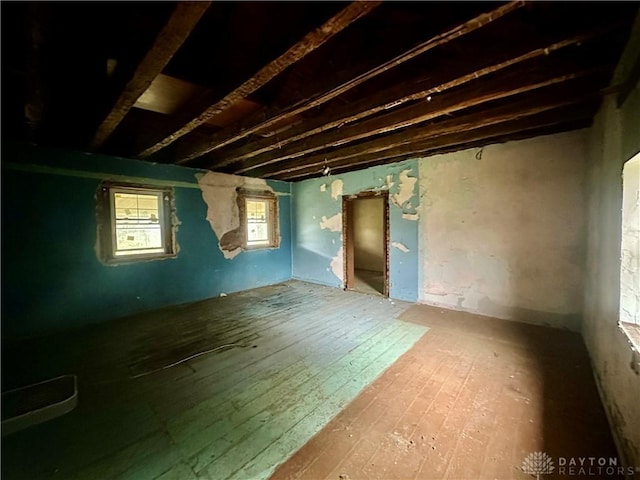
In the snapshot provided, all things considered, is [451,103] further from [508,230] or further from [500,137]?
[508,230]

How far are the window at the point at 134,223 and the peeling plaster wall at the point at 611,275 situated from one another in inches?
190

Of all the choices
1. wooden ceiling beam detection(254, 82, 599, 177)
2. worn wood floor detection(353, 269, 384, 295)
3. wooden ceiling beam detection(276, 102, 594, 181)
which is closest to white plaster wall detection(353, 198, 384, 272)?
worn wood floor detection(353, 269, 384, 295)

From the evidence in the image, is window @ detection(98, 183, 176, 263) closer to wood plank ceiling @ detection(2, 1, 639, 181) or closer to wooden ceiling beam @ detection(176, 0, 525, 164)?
wood plank ceiling @ detection(2, 1, 639, 181)

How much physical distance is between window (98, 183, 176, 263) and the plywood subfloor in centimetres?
364

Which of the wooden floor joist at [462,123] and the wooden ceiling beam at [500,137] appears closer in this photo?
the wooden floor joist at [462,123]

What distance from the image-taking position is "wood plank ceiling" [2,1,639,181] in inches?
49.2

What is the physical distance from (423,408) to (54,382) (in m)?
2.85

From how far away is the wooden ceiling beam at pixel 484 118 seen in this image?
2.01 m

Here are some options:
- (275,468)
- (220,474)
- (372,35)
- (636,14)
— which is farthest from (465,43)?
(220,474)

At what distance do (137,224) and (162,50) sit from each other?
3215 millimetres

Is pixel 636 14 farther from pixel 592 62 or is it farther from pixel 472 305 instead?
pixel 472 305

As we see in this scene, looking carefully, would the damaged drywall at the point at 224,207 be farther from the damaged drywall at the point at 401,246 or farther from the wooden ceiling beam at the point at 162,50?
the damaged drywall at the point at 401,246

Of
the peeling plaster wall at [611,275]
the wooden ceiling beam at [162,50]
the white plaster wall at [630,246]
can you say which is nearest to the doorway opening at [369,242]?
the peeling plaster wall at [611,275]

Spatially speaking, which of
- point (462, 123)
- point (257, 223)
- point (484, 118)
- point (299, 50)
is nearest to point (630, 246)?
point (484, 118)
